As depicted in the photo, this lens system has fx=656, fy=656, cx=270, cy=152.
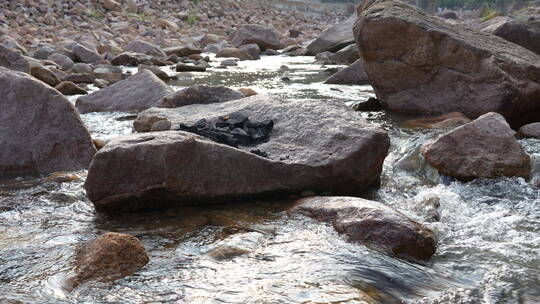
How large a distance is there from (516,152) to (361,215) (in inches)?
78.5

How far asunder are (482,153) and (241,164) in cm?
199

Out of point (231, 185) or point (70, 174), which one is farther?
point (70, 174)

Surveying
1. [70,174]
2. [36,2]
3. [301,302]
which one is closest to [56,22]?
[36,2]

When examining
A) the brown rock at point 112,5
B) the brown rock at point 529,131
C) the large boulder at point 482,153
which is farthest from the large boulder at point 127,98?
the brown rock at point 112,5

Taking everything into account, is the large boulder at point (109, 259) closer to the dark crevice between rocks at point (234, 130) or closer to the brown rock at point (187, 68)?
the dark crevice between rocks at point (234, 130)

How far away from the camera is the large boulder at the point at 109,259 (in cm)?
328

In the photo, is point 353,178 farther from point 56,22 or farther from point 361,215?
point 56,22

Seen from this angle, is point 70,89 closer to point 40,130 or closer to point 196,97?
point 196,97

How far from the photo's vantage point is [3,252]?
3639mm

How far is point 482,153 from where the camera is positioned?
525 centimetres

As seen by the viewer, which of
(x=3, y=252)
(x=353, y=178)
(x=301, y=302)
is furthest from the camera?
(x=353, y=178)

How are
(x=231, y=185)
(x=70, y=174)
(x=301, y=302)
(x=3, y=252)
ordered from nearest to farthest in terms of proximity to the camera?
(x=301, y=302)
(x=3, y=252)
(x=231, y=185)
(x=70, y=174)

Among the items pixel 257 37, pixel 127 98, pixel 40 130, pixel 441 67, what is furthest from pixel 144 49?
pixel 40 130

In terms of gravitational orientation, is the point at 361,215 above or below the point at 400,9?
below
